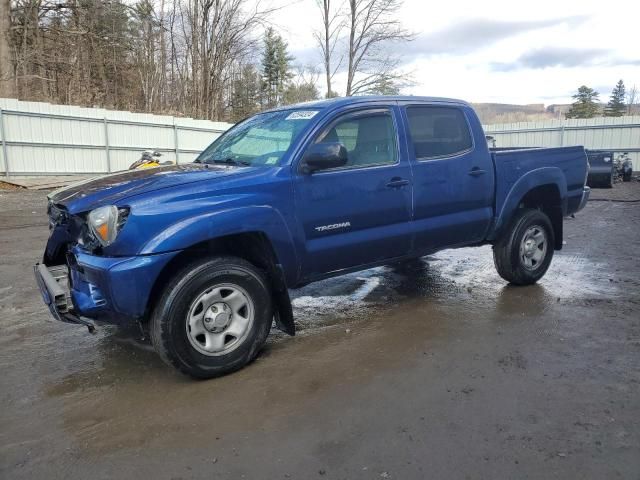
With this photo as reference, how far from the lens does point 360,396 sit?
3.17 m

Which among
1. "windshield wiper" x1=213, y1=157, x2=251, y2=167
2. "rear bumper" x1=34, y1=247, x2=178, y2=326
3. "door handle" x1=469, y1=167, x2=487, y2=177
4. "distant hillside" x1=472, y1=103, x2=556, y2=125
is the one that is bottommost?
"rear bumper" x1=34, y1=247, x2=178, y2=326

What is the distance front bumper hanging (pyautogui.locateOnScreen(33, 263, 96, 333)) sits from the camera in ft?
10.7

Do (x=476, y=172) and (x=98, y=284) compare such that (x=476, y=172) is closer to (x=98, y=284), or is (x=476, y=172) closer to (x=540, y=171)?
(x=540, y=171)

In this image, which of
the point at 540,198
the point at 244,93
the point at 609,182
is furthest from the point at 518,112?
the point at 540,198

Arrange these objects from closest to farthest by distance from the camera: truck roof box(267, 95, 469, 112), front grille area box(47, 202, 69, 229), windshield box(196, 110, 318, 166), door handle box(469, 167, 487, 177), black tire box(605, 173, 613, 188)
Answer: front grille area box(47, 202, 69, 229)
windshield box(196, 110, 318, 166)
truck roof box(267, 95, 469, 112)
door handle box(469, 167, 487, 177)
black tire box(605, 173, 613, 188)

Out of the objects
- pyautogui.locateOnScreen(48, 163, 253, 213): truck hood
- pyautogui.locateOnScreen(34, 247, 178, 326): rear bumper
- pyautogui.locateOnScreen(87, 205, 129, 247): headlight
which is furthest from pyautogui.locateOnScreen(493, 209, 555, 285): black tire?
pyautogui.locateOnScreen(87, 205, 129, 247): headlight

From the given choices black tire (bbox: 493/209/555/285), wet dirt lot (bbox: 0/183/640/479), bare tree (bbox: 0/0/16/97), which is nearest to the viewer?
wet dirt lot (bbox: 0/183/640/479)

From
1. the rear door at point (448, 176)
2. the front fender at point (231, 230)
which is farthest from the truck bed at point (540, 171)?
the front fender at point (231, 230)

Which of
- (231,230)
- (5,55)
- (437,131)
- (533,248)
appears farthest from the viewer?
(5,55)

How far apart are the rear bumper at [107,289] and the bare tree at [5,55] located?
61.1 feet

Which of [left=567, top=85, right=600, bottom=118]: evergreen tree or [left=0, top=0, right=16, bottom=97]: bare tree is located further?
[left=567, top=85, right=600, bottom=118]: evergreen tree

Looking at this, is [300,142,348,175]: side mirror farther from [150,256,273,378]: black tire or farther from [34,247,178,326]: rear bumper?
[34,247,178,326]: rear bumper

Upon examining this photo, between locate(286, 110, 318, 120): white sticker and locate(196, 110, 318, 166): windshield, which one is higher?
locate(286, 110, 318, 120): white sticker

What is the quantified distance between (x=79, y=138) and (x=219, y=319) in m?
16.2
